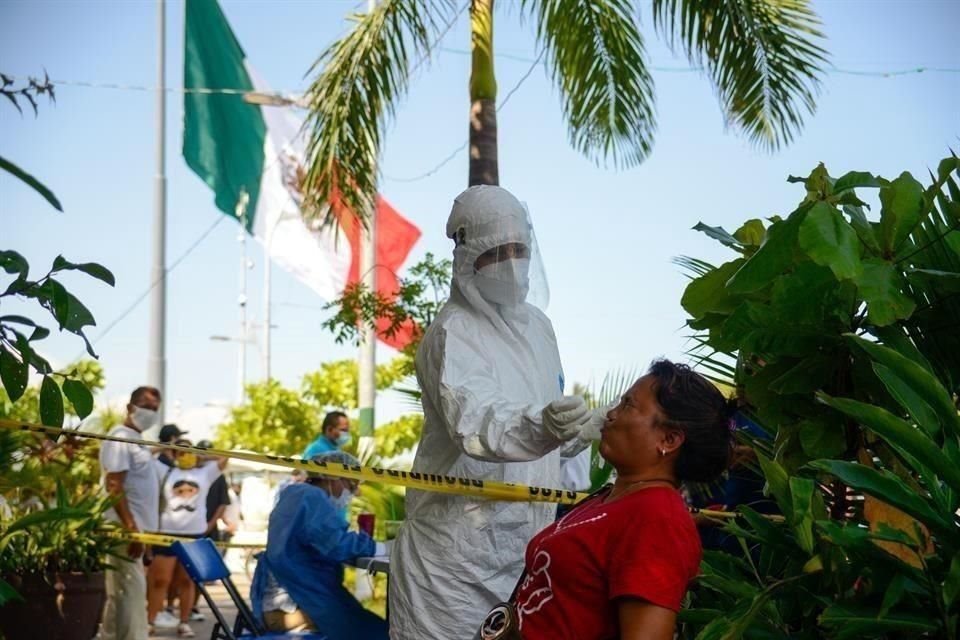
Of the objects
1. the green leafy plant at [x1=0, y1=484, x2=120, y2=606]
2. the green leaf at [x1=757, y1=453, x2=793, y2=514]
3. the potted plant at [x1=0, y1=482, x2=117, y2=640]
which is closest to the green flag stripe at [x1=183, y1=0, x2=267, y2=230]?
the green leafy plant at [x1=0, y1=484, x2=120, y2=606]

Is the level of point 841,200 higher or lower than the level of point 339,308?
lower

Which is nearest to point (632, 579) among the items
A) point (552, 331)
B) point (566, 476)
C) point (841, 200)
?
point (841, 200)

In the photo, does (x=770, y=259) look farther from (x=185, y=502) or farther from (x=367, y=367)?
(x=367, y=367)

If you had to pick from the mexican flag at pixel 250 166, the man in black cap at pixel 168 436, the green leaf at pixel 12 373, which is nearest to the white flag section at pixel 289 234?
the mexican flag at pixel 250 166

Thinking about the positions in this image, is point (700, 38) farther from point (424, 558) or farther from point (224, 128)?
point (224, 128)

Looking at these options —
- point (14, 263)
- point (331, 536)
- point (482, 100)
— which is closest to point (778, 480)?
point (14, 263)

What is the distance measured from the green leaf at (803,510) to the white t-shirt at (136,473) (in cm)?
680

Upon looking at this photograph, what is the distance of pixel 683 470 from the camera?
2.54 metres

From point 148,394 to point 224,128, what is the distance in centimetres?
751

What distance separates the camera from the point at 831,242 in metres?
2.33

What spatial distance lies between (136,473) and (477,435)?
5.73 m

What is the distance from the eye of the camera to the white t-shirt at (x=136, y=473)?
8617 millimetres

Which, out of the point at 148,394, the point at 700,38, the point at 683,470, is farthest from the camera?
the point at 700,38

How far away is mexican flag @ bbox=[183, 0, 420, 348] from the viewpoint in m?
15.4
